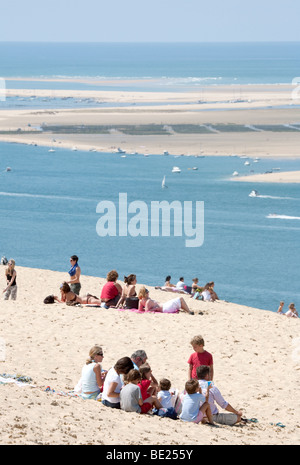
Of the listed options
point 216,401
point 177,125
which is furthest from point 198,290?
point 177,125

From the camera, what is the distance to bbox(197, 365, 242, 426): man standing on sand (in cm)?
1287

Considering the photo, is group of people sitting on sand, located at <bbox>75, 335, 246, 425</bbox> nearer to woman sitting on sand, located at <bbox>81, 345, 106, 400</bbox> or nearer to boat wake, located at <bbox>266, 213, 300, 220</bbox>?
woman sitting on sand, located at <bbox>81, 345, 106, 400</bbox>

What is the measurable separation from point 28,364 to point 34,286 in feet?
37.3

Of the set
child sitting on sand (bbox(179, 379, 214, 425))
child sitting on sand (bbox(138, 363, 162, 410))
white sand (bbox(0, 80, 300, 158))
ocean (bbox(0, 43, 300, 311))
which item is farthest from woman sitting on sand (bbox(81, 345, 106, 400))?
white sand (bbox(0, 80, 300, 158))

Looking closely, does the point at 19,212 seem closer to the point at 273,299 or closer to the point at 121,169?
the point at 121,169

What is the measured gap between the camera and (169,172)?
8012cm

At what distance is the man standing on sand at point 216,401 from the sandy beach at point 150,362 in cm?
16

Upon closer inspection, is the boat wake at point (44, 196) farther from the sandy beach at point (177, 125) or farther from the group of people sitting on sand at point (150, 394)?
the group of people sitting on sand at point (150, 394)

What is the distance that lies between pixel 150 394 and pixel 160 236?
1623 inches

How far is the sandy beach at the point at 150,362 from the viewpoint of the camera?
11.5 metres

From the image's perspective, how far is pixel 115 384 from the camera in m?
12.7

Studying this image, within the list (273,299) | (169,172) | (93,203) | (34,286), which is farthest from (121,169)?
(34,286)

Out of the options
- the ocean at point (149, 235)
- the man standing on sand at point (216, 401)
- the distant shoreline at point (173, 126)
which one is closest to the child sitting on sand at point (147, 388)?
the man standing on sand at point (216, 401)

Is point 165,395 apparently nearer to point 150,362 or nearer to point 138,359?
point 138,359
